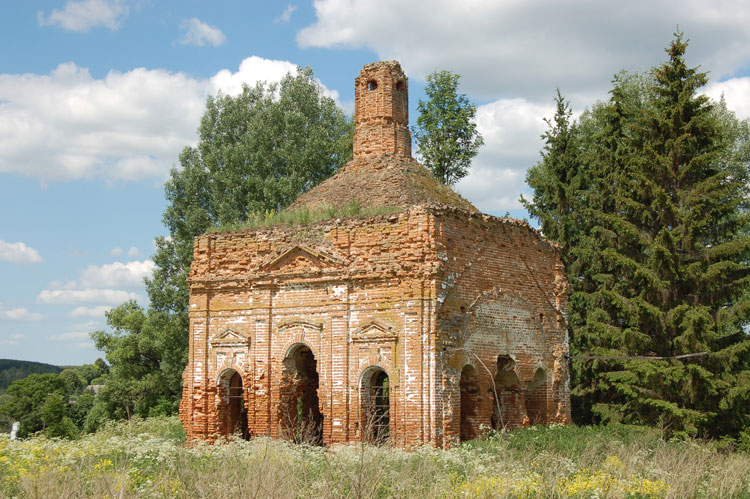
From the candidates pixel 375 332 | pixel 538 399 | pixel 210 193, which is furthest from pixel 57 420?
pixel 538 399

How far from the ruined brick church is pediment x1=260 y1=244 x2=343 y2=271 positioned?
28mm

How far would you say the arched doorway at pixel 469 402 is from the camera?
1509 centimetres

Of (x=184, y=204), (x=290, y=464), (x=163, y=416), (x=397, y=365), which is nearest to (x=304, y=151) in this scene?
(x=184, y=204)

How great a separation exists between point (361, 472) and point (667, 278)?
506 inches

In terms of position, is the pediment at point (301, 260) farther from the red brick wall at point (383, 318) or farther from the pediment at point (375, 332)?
the pediment at point (375, 332)

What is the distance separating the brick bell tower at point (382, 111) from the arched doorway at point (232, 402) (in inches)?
231

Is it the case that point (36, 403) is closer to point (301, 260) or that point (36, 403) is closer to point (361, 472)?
point (301, 260)

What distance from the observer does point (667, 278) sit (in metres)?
17.7

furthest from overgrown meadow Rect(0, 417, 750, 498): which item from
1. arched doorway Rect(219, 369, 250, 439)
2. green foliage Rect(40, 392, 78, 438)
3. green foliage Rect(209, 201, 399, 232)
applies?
green foliage Rect(40, 392, 78, 438)

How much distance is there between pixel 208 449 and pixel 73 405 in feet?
102

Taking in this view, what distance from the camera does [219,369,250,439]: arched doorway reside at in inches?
651

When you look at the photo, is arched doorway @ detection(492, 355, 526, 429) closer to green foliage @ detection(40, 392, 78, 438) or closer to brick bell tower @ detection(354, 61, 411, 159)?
brick bell tower @ detection(354, 61, 411, 159)

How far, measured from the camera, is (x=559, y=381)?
16.9 meters

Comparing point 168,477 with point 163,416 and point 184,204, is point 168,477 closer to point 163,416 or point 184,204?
point 163,416
